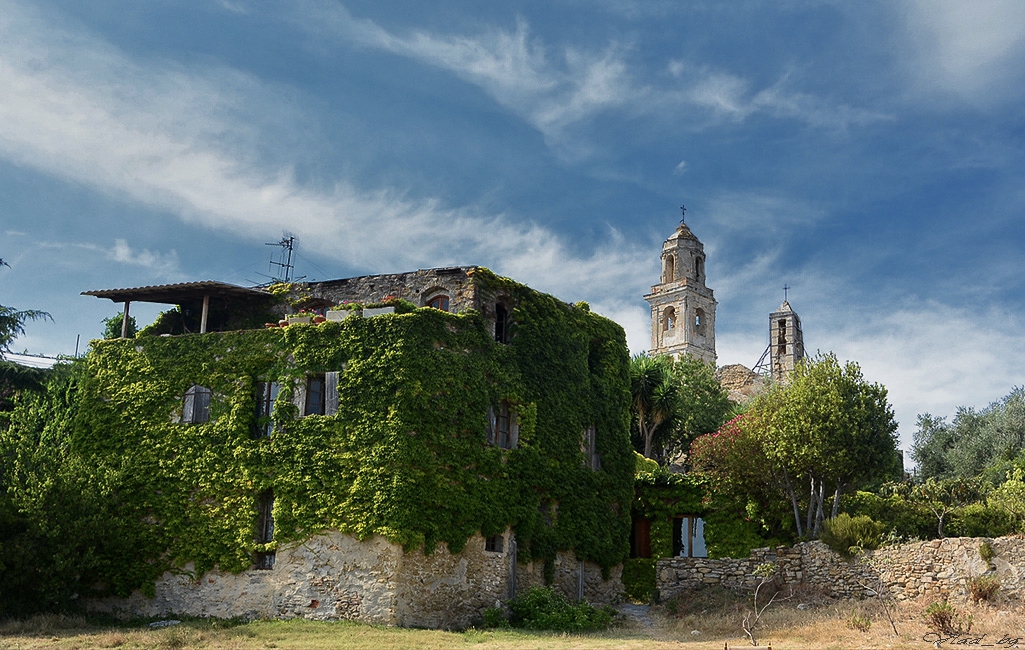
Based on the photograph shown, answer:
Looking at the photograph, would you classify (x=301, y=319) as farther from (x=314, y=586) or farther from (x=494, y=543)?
(x=494, y=543)

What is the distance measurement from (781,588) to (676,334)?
45.5 metres

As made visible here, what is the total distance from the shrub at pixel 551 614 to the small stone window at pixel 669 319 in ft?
159

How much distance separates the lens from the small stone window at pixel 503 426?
28.5 metres

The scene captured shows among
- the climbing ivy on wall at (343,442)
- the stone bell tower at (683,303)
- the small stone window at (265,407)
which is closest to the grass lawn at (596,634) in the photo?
the climbing ivy on wall at (343,442)

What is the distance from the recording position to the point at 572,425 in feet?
102

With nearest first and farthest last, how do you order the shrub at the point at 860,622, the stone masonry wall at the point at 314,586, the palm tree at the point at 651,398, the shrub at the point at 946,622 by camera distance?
the shrub at the point at 946,622
the shrub at the point at 860,622
the stone masonry wall at the point at 314,586
the palm tree at the point at 651,398

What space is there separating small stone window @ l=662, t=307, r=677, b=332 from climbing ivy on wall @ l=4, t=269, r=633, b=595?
4398 centimetres

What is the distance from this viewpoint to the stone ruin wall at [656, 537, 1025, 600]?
82.6 ft

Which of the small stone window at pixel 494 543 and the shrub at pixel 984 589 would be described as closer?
the shrub at pixel 984 589

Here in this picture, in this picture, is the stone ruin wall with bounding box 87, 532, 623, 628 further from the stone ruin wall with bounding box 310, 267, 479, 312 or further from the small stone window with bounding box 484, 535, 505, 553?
the stone ruin wall with bounding box 310, 267, 479, 312

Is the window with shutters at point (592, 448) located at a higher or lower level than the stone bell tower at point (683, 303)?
lower

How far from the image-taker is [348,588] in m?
25.1

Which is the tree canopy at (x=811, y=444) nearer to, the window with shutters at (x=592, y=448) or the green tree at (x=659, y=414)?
the window with shutters at (x=592, y=448)

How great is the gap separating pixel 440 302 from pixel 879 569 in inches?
579
